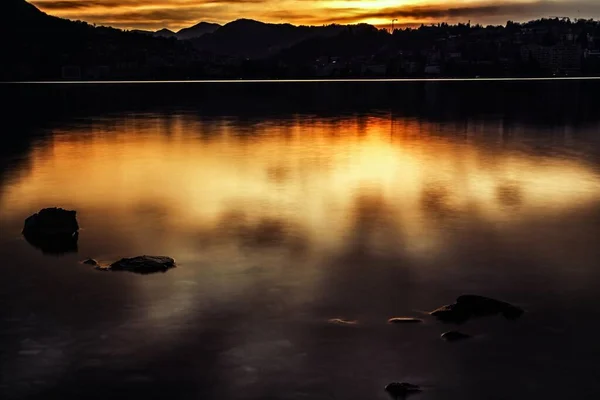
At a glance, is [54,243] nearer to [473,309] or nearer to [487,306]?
[473,309]

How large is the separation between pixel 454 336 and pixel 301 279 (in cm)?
519

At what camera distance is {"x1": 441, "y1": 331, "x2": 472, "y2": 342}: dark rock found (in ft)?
43.9

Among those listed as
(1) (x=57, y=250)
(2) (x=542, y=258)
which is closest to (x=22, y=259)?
(1) (x=57, y=250)

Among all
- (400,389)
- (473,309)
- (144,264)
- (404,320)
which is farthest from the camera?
(144,264)

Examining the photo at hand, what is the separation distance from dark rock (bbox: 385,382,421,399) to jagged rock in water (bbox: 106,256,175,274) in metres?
8.73

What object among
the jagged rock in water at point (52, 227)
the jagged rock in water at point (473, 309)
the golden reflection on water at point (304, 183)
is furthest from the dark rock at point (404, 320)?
the jagged rock in water at point (52, 227)

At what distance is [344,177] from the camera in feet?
120

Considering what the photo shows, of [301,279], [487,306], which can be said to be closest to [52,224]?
[301,279]

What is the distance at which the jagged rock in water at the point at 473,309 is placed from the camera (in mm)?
14570

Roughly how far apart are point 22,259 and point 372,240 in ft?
34.6

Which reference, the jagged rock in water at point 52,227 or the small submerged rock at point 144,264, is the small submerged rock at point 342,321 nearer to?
the small submerged rock at point 144,264

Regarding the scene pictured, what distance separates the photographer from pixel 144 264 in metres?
18.5

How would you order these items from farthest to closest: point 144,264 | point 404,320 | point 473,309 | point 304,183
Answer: point 304,183 → point 144,264 → point 473,309 → point 404,320

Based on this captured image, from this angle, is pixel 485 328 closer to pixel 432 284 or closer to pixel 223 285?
pixel 432 284
